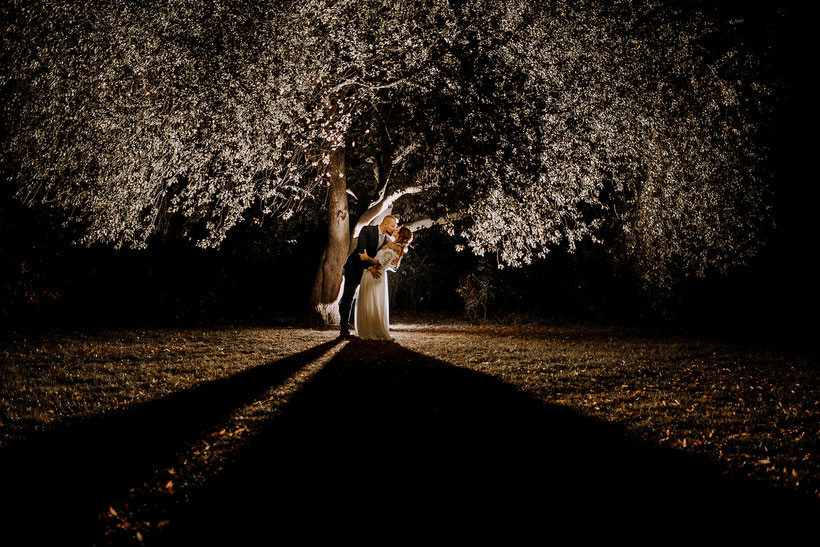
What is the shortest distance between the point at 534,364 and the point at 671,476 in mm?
4692

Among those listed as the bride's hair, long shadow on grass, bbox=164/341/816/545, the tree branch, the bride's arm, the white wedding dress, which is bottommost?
long shadow on grass, bbox=164/341/816/545

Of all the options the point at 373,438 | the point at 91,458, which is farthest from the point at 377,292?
the point at 91,458

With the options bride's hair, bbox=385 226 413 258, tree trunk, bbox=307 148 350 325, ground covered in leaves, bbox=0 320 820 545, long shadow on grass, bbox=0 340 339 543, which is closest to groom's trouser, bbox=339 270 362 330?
bride's hair, bbox=385 226 413 258

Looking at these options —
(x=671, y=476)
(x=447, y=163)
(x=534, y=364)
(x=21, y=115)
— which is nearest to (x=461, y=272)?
(x=447, y=163)

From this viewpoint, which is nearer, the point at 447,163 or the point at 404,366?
the point at 404,366

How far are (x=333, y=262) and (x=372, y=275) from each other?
4266 millimetres

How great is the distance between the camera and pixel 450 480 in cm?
354

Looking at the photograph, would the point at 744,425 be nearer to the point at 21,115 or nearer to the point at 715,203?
the point at 715,203

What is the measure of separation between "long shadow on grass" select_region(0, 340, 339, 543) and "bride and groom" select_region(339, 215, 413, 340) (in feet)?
17.0

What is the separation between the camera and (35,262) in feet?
48.2

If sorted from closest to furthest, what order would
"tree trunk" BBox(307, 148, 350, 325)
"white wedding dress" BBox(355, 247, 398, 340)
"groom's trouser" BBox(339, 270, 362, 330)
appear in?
"white wedding dress" BBox(355, 247, 398, 340), "groom's trouser" BBox(339, 270, 362, 330), "tree trunk" BBox(307, 148, 350, 325)

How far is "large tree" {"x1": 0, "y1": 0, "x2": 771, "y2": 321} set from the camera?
8328mm

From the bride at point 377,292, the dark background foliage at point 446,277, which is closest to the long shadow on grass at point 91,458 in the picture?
the bride at point 377,292

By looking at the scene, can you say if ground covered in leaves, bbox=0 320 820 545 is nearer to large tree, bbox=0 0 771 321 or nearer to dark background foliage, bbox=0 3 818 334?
large tree, bbox=0 0 771 321
